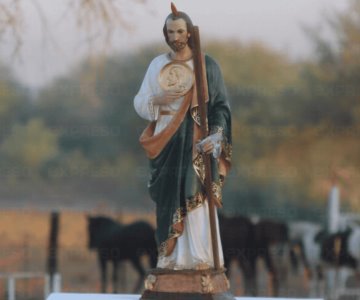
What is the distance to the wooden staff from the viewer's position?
21.8 ft

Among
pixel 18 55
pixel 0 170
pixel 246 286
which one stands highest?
pixel 18 55

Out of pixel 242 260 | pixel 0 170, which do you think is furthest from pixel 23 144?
pixel 242 260

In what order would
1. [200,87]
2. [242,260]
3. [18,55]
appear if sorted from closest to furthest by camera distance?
[200,87]
[18,55]
[242,260]

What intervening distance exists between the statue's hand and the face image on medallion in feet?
0.86

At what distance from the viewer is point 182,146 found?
6777 mm

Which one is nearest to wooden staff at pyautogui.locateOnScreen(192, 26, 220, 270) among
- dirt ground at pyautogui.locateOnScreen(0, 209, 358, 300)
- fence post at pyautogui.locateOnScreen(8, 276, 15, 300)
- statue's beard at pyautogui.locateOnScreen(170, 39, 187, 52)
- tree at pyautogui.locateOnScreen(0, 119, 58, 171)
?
statue's beard at pyautogui.locateOnScreen(170, 39, 187, 52)

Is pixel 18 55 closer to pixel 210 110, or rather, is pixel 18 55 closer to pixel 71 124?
pixel 71 124

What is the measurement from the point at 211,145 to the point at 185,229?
17.2 inches

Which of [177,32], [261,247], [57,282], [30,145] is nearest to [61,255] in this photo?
[57,282]

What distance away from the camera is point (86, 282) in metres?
10.7

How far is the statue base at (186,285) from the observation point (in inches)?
263

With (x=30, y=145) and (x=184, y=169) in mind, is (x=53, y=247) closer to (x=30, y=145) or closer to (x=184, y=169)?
(x=30, y=145)

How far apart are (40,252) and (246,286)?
157 centimetres

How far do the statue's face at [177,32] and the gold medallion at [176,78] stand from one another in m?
0.11
